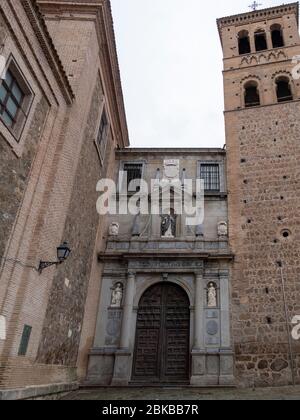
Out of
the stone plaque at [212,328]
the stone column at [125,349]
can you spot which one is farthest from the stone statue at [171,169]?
the stone plaque at [212,328]

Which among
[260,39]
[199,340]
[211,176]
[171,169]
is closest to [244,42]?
[260,39]

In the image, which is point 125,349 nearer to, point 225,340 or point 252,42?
point 225,340

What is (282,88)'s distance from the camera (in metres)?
16.5

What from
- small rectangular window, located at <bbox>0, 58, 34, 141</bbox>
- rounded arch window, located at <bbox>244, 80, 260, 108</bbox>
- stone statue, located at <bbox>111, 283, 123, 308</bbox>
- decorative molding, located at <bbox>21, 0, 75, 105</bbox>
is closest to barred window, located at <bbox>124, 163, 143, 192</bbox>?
stone statue, located at <bbox>111, 283, 123, 308</bbox>

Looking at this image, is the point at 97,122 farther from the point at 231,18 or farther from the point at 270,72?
the point at 231,18

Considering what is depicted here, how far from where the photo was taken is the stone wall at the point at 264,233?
10906 mm

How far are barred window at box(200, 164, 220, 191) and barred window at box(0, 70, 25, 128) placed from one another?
842 centimetres

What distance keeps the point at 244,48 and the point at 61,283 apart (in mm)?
15878

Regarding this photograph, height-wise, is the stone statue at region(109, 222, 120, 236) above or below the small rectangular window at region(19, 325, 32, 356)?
above

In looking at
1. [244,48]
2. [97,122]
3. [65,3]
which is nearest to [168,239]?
[97,122]

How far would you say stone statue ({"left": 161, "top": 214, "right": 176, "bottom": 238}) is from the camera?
13359mm

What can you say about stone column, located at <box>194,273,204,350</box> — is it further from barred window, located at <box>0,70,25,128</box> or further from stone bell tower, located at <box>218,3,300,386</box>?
barred window, located at <box>0,70,25,128</box>

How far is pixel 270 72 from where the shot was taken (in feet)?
54.4
